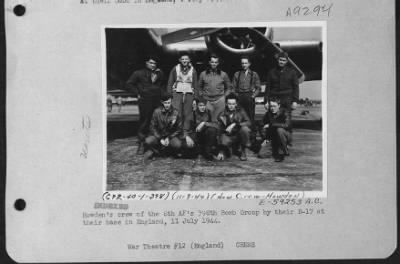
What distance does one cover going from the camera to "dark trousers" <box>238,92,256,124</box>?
4.48 ft

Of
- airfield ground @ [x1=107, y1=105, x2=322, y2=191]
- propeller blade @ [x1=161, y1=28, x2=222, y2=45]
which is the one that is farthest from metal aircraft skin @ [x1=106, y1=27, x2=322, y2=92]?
airfield ground @ [x1=107, y1=105, x2=322, y2=191]

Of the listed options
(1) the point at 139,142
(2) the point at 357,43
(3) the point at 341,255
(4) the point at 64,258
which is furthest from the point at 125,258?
(2) the point at 357,43

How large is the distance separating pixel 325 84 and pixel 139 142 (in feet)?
1.62

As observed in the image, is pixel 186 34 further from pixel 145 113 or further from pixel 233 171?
pixel 233 171

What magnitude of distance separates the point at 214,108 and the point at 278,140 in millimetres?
183

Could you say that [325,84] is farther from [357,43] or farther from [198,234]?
[198,234]

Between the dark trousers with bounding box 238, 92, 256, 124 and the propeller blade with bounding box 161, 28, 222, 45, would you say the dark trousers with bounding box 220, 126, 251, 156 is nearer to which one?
the dark trousers with bounding box 238, 92, 256, 124

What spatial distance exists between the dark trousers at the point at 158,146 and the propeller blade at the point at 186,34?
9.8 inches

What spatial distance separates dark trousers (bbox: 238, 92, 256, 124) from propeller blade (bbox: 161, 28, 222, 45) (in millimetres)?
181

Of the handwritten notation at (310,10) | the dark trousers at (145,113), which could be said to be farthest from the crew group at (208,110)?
the handwritten notation at (310,10)

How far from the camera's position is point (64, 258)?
136 centimetres

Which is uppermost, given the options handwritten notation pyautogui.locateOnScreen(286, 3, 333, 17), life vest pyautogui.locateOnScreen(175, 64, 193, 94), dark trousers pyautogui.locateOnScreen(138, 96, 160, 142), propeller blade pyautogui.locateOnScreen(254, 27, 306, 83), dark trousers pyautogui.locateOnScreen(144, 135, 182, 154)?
handwritten notation pyautogui.locateOnScreen(286, 3, 333, 17)

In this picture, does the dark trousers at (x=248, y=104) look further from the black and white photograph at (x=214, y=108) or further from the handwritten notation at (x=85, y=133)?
the handwritten notation at (x=85, y=133)

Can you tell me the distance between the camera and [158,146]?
53.7 inches
